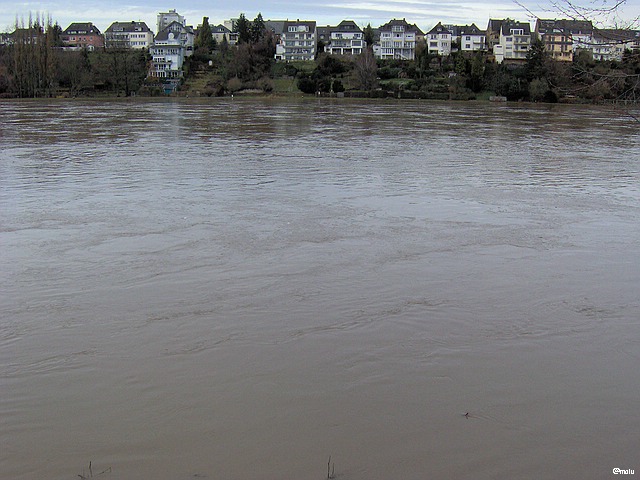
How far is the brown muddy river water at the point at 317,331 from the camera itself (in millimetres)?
3986

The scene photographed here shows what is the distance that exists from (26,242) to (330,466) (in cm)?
587

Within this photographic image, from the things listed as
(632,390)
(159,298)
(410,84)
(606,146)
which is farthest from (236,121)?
(410,84)

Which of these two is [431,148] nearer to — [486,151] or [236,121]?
[486,151]

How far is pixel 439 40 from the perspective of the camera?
341 feet

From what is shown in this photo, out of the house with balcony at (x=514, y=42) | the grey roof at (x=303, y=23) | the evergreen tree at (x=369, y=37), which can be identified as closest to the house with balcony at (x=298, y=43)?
the grey roof at (x=303, y=23)

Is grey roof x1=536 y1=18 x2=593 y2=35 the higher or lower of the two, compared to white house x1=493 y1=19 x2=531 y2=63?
lower

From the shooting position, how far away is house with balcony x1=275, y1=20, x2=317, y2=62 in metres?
104

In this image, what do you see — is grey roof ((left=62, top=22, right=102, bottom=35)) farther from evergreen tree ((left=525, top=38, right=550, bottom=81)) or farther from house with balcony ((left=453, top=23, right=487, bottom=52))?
evergreen tree ((left=525, top=38, right=550, bottom=81))

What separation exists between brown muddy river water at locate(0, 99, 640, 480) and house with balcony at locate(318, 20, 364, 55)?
96822mm

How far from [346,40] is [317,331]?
10510cm

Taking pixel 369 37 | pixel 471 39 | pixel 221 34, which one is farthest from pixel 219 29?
pixel 471 39

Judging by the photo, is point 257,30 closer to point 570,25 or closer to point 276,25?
point 276,25

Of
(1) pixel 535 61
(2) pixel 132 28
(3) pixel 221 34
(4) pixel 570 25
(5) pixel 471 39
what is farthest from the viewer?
(3) pixel 221 34

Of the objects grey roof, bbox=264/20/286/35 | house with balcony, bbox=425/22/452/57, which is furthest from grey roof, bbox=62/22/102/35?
house with balcony, bbox=425/22/452/57
